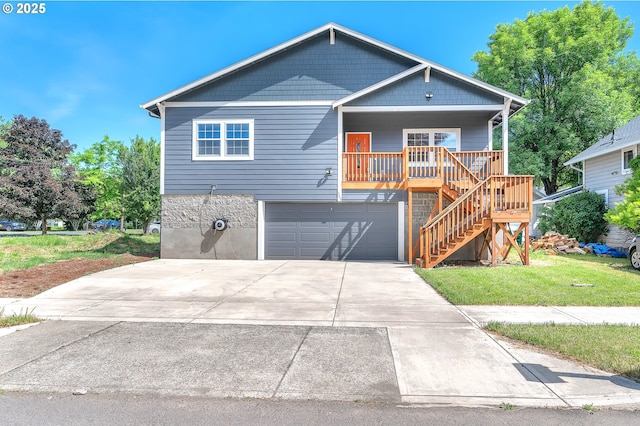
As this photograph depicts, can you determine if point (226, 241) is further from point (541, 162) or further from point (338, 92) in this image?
point (541, 162)

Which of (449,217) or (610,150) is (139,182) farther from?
(610,150)

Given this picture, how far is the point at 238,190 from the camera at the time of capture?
12.7 m

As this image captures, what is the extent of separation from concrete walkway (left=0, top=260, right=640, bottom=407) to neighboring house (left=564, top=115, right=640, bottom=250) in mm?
12464

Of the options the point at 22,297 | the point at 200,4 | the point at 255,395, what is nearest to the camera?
the point at 255,395

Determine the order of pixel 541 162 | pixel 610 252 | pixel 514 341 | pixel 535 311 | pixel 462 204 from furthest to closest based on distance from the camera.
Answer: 1. pixel 541 162
2. pixel 610 252
3. pixel 462 204
4. pixel 535 311
5. pixel 514 341

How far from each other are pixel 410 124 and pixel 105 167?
2639cm

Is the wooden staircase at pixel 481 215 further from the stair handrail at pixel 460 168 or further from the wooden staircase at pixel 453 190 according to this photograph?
the stair handrail at pixel 460 168

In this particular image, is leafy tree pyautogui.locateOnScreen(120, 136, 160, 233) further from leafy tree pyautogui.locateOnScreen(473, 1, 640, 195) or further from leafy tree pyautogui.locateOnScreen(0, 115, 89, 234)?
leafy tree pyautogui.locateOnScreen(473, 1, 640, 195)

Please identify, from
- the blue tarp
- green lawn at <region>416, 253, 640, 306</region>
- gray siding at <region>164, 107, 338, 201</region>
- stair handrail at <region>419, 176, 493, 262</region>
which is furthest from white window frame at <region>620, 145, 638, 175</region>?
gray siding at <region>164, 107, 338, 201</region>

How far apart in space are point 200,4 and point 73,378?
12.1 meters

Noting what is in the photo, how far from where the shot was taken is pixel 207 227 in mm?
12703

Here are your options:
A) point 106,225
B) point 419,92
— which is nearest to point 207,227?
point 419,92

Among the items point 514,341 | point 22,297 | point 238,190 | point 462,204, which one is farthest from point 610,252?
point 22,297

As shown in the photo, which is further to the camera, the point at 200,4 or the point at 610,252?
the point at 610,252
